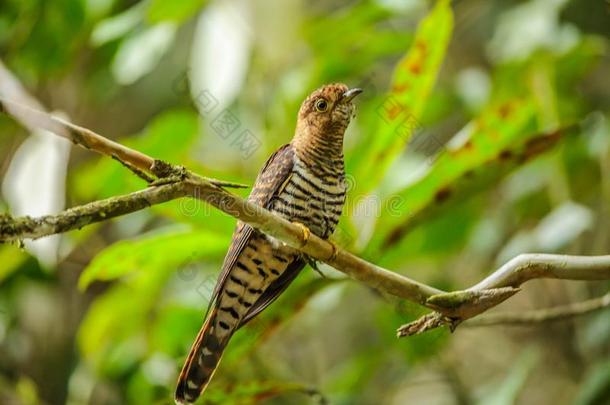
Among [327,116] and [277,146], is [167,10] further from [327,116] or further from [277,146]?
[327,116]

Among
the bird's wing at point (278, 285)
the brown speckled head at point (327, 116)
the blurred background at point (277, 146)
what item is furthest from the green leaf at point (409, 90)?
the bird's wing at point (278, 285)

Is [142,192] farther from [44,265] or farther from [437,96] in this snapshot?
[437,96]

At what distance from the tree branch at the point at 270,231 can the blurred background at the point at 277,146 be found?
0.55 m

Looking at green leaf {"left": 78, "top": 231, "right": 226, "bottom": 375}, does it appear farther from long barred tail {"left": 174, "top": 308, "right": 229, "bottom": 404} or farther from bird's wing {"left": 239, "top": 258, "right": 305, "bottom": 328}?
long barred tail {"left": 174, "top": 308, "right": 229, "bottom": 404}

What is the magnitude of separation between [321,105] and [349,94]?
94mm

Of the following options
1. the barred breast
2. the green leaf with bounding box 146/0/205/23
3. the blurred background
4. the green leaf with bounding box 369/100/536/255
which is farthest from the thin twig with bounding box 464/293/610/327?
the green leaf with bounding box 146/0/205/23

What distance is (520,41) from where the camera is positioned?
9.20 feet

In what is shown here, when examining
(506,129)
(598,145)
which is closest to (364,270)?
(506,129)

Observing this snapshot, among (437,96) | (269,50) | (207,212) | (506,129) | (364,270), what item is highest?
(269,50)

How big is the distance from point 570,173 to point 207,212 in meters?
1.56

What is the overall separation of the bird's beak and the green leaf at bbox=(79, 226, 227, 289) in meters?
0.49

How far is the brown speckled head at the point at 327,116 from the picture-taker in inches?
73.6

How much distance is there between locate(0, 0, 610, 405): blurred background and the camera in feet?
6.47

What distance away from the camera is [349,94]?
71.7 inches
